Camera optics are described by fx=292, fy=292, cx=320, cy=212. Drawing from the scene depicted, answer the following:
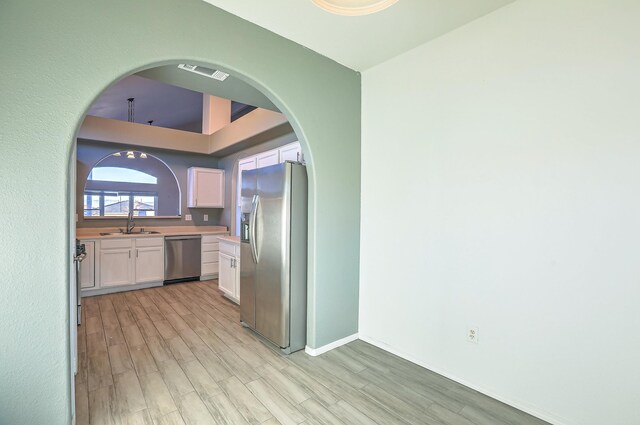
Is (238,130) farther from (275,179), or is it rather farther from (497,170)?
(497,170)

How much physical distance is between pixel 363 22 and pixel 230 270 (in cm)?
329

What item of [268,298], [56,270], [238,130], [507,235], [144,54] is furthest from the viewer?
[238,130]

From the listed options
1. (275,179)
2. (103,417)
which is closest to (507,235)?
(275,179)

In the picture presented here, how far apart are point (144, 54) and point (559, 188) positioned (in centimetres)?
268

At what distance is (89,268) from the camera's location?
429 cm

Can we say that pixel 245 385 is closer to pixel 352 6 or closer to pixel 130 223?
pixel 352 6

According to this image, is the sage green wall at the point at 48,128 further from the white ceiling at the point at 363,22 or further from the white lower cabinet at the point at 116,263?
the white lower cabinet at the point at 116,263

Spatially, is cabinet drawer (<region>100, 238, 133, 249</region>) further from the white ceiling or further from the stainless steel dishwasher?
the white ceiling

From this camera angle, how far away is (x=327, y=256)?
2.73 m

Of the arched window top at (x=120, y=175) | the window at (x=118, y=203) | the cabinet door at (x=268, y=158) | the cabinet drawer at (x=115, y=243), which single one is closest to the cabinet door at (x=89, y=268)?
the cabinet drawer at (x=115, y=243)

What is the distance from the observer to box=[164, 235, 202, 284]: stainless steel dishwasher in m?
4.98

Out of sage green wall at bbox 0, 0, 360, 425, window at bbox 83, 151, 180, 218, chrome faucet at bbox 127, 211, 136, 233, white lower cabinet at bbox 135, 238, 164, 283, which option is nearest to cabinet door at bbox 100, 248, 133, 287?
white lower cabinet at bbox 135, 238, 164, 283

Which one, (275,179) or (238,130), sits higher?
(238,130)

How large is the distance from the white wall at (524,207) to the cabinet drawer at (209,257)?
12.1 ft
